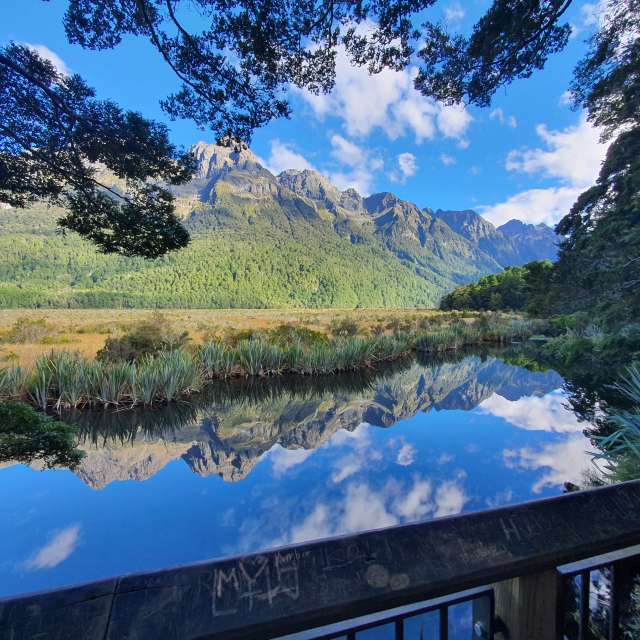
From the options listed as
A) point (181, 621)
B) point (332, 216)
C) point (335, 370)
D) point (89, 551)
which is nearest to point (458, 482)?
point (89, 551)

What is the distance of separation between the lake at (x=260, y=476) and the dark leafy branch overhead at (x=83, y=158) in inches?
115

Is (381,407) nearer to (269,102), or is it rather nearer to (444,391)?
(444,391)

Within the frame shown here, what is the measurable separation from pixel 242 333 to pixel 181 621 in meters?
12.3

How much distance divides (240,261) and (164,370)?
274ft

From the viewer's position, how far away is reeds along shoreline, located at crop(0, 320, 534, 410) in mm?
6211

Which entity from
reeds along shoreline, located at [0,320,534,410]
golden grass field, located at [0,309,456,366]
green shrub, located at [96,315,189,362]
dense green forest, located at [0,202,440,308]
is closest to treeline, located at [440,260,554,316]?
golden grass field, located at [0,309,456,366]

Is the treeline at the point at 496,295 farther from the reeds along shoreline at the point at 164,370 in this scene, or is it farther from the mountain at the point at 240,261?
the reeds along shoreline at the point at 164,370

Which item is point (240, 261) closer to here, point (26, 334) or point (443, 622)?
point (26, 334)

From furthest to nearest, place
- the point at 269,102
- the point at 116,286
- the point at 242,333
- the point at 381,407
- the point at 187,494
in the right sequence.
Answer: the point at 116,286 < the point at 242,333 < the point at 381,407 < the point at 269,102 < the point at 187,494

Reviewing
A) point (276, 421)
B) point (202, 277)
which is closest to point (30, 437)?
point (276, 421)

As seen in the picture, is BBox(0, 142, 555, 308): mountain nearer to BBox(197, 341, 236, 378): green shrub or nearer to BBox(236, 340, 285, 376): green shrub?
BBox(197, 341, 236, 378): green shrub

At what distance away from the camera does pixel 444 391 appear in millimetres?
8172

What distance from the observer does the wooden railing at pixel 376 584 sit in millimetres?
493

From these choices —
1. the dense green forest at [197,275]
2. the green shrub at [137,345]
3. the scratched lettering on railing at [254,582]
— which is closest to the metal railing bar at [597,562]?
the scratched lettering on railing at [254,582]
